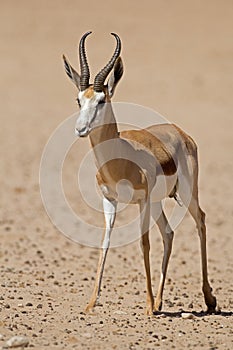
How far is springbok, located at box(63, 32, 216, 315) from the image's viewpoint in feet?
26.1

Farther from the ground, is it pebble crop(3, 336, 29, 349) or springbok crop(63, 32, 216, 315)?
springbok crop(63, 32, 216, 315)

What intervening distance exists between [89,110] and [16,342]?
2.25 m

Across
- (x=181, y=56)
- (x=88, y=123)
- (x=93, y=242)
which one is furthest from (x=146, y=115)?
(x=88, y=123)

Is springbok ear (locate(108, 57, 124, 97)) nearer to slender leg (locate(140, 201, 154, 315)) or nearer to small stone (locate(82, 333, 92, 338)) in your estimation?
slender leg (locate(140, 201, 154, 315))

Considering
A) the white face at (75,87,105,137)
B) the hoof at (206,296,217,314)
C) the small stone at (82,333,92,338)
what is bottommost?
the small stone at (82,333,92,338)

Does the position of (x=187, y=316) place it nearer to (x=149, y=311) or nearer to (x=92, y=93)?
(x=149, y=311)

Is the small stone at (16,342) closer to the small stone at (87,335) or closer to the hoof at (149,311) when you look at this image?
the small stone at (87,335)

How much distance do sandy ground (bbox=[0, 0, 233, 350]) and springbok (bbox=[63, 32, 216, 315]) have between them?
73 centimetres

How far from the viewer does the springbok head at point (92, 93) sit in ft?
25.4

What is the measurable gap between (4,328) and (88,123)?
1.92 meters

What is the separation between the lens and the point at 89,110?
25.6ft

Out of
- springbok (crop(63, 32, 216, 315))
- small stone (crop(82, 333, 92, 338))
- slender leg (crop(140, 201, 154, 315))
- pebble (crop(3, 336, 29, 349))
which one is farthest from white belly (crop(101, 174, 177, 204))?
pebble (crop(3, 336, 29, 349))

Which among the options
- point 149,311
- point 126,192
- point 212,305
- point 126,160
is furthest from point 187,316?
point 126,160

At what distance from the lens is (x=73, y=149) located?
825 inches
